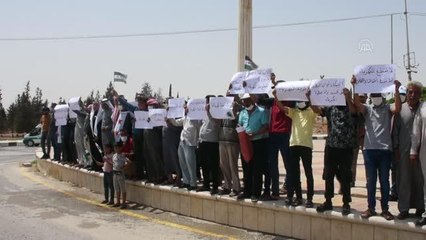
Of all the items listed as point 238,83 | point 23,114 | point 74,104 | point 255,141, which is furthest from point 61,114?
point 23,114

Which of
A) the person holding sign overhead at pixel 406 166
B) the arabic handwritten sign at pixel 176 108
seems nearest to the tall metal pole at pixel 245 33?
the arabic handwritten sign at pixel 176 108

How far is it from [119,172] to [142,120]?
1.13 metres

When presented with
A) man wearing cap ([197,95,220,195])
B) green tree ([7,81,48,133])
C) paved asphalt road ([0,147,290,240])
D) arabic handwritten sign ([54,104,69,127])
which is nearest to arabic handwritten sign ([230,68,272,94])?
man wearing cap ([197,95,220,195])

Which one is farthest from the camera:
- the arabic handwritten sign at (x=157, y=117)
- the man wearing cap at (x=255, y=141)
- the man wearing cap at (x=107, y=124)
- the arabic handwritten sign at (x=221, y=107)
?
the man wearing cap at (x=107, y=124)

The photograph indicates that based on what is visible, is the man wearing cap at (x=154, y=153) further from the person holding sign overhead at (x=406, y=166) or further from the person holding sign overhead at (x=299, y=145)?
the person holding sign overhead at (x=406, y=166)

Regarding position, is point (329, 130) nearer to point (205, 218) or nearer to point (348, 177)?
point (348, 177)

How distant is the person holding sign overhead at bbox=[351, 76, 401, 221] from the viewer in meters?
6.62

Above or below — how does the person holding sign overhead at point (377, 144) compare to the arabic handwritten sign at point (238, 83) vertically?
below

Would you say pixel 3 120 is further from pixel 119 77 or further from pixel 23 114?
pixel 119 77

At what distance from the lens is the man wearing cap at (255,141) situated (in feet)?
26.5

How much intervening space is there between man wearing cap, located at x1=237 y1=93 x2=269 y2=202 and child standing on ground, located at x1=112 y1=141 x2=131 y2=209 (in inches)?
118

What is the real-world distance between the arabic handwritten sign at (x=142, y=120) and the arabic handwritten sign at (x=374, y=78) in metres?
4.85

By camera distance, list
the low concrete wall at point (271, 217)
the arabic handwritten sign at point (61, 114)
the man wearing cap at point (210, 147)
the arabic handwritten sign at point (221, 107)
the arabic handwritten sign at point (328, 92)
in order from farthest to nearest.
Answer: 1. the arabic handwritten sign at point (61, 114)
2. the man wearing cap at point (210, 147)
3. the arabic handwritten sign at point (221, 107)
4. the arabic handwritten sign at point (328, 92)
5. the low concrete wall at point (271, 217)

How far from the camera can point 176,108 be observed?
9805 millimetres
